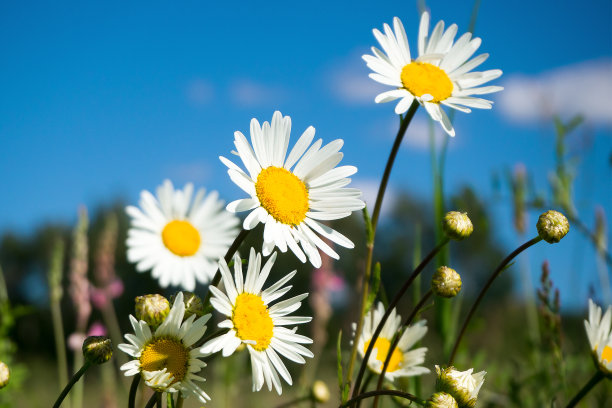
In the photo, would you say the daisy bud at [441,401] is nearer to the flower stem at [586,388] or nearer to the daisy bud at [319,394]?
the flower stem at [586,388]

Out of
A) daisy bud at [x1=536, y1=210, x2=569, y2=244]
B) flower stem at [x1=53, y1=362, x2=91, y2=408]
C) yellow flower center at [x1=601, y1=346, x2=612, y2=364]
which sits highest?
daisy bud at [x1=536, y1=210, x2=569, y2=244]

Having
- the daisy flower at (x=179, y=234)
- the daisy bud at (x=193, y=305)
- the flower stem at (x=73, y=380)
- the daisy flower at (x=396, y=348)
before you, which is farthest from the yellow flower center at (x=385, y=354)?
the daisy flower at (x=179, y=234)

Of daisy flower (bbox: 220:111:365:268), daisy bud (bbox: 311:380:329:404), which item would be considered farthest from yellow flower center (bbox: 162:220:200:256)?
daisy flower (bbox: 220:111:365:268)

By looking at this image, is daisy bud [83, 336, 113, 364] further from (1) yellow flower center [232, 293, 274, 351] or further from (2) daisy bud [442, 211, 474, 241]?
(2) daisy bud [442, 211, 474, 241]

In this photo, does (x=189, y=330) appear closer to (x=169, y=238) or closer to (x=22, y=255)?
(x=169, y=238)

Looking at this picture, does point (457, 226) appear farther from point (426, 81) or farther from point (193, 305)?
point (193, 305)

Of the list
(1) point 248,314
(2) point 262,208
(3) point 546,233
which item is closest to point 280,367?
(1) point 248,314
